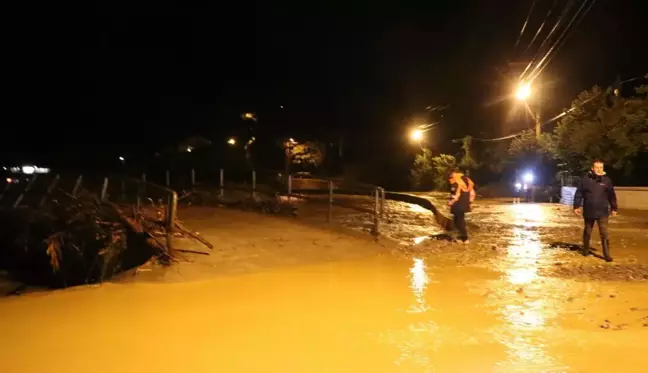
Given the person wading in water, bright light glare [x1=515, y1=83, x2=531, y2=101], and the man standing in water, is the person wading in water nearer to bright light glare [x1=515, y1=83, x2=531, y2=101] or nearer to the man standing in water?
the man standing in water

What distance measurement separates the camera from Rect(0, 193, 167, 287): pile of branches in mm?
9922

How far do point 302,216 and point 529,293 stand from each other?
9.37 m

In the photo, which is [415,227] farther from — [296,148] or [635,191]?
[296,148]

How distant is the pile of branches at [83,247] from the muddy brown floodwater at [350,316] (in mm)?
932

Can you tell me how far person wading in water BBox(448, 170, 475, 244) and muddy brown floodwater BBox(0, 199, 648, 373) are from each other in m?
1.12

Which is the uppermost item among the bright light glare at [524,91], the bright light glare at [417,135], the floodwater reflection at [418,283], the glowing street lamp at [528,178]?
the bright light glare at [524,91]

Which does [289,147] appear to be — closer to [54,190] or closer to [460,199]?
[54,190]

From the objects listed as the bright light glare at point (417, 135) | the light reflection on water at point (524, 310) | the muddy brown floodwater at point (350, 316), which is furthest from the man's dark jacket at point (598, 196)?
the bright light glare at point (417, 135)

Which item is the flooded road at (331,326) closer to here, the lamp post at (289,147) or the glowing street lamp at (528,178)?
the glowing street lamp at (528,178)

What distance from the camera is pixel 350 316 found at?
23.8 ft

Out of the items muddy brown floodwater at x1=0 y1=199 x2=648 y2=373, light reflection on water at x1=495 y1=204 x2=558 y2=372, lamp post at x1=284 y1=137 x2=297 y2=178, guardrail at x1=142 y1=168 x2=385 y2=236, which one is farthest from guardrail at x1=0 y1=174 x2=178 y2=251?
lamp post at x1=284 y1=137 x2=297 y2=178

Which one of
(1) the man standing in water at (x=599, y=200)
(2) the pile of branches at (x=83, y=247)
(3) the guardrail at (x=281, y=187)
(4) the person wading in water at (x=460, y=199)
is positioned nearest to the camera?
(2) the pile of branches at (x=83, y=247)

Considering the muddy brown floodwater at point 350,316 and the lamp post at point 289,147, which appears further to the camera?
the lamp post at point 289,147

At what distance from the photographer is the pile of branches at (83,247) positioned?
32.6 ft
